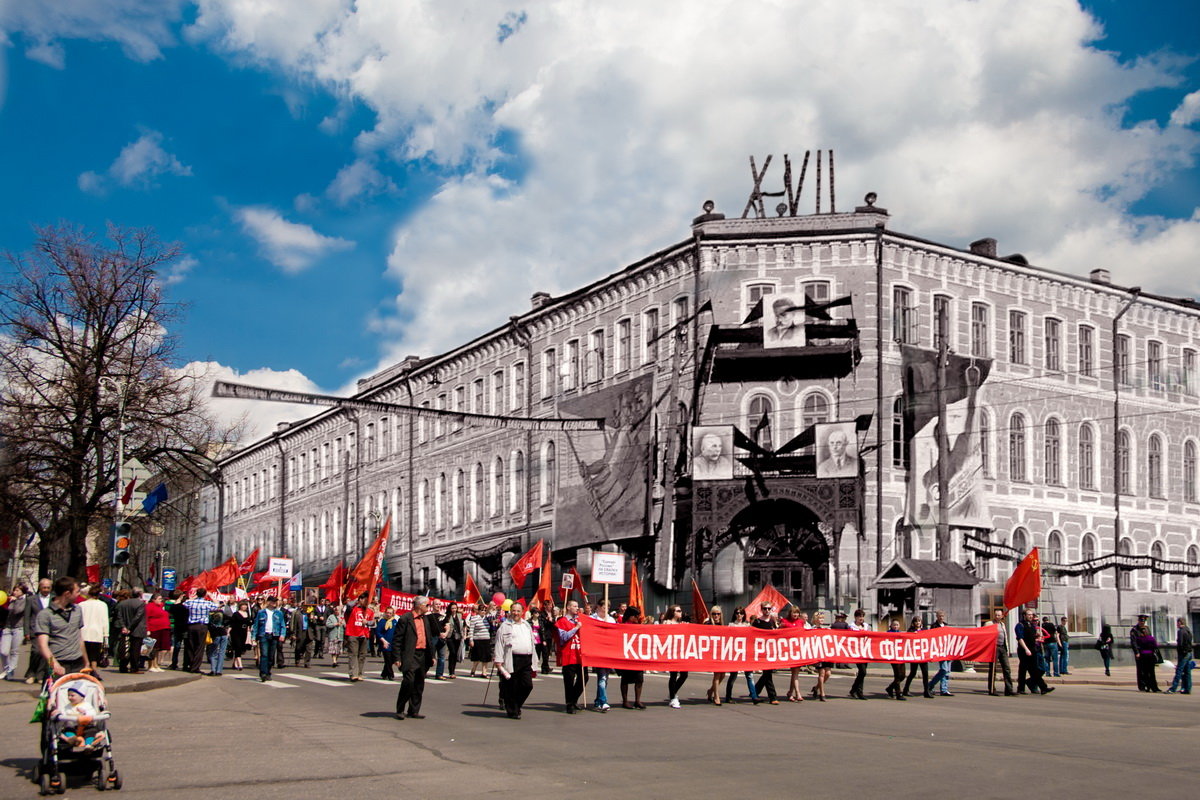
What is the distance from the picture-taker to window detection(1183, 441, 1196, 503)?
165ft

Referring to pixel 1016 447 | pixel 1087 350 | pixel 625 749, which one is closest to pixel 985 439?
pixel 1016 447

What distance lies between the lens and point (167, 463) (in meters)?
42.6

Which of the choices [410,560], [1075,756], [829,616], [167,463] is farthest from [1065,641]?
[410,560]

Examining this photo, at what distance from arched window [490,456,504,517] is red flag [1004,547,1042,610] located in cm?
3012

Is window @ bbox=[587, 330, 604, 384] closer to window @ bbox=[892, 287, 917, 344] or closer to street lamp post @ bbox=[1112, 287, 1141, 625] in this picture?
window @ bbox=[892, 287, 917, 344]

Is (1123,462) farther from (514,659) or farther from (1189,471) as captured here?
(514,659)

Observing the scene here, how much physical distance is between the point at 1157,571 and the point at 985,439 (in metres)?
8.40

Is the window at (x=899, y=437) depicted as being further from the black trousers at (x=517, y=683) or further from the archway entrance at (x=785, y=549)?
the black trousers at (x=517, y=683)

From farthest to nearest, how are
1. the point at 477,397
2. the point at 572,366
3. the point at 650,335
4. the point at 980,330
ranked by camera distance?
the point at 477,397 → the point at 572,366 → the point at 650,335 → the point at 980,330

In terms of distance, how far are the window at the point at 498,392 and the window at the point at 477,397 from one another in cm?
90

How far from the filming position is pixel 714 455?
41906 mm

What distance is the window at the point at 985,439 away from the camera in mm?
44094

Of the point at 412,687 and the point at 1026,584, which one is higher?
the point at 1026,584

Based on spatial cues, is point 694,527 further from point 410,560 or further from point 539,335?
point 410,560
